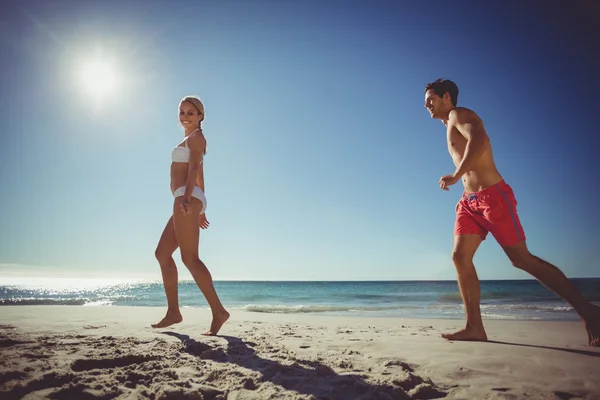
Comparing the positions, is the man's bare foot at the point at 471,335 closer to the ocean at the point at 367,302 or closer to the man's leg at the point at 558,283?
the man's leg at the point at 558,283

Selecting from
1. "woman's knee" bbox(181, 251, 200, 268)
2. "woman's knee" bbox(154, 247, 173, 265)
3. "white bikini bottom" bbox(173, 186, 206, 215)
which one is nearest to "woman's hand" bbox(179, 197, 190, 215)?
"white bikini bottom" bbox(173, 186, 206, 215)

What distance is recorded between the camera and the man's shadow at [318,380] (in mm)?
1662

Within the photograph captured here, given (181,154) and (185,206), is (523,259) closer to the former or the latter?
(185,206)

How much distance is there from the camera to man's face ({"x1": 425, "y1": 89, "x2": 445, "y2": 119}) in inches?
129

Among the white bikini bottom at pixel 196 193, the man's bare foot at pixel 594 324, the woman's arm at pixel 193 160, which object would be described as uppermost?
the woman's arm at pixel 193 160

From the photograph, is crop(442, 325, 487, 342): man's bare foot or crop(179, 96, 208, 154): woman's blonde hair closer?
crop(442, 325, 487, 342): man's bare foot

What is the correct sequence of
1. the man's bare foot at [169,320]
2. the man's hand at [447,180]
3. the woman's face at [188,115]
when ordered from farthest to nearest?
1. the woman's face at [188,115]
2. the man's bare foot at [169,320]
3. the man's hand at [447,180]

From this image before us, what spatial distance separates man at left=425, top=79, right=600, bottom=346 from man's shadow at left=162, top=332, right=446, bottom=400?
1.16 metres

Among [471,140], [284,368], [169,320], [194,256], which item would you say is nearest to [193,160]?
[194,256]

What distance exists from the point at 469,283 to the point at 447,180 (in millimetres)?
882

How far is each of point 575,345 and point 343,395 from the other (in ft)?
7.69

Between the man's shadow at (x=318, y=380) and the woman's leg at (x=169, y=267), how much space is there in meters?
1.15

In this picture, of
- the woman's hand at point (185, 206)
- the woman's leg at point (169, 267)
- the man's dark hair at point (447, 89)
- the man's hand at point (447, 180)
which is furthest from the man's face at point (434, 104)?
the woman's leg at point (169, 267)

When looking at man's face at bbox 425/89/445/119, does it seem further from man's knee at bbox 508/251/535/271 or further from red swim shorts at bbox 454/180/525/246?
man's knee at bbox 508/251/535/271
